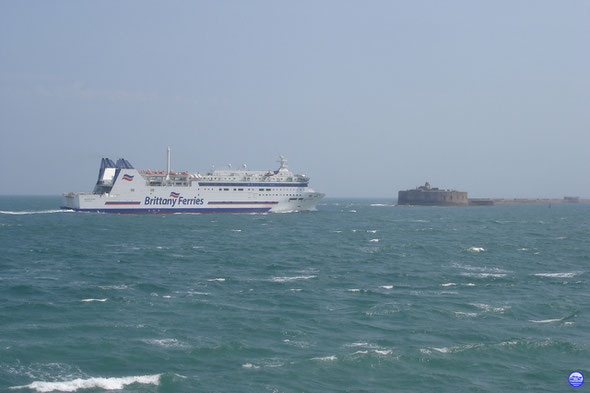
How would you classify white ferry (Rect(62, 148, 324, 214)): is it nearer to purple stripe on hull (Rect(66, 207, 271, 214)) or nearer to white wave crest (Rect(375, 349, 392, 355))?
purple stripe on hull (Rect(66, 207, 271, 214))

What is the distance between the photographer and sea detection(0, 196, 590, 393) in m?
13.6

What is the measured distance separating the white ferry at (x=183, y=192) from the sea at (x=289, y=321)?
43.1m

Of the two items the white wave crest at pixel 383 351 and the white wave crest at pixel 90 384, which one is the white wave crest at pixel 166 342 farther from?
the white wave crest at pixel 383 351

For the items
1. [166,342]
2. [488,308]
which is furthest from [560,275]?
[166,342]

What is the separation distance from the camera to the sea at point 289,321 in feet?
44.6

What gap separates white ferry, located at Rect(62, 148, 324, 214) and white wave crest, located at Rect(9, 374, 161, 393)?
68.7m

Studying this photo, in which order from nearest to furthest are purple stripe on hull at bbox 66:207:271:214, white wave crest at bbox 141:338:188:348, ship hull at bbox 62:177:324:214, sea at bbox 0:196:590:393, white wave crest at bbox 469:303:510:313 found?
sea at bbox 0:196:590:393 < white wave crest at bbox 141:338:188:348 < white wave crest at bbox 469:303:510:313 < ship hull at bbox 62:177:324:214 < purple stripe on hull at bbox 66:207:271:214

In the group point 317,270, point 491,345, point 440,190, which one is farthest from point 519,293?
point 440,190

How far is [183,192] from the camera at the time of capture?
265 ft

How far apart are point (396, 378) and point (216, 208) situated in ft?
230

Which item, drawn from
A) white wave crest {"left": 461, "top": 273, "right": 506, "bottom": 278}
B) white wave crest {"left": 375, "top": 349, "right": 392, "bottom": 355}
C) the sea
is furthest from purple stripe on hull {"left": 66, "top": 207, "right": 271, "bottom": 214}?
white wave crest {"left": 375, "top": 349, "right": 392, "bottom": 355}

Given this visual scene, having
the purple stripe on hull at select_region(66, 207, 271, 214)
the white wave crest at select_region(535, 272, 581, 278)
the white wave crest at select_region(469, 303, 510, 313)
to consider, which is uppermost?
the purple stripe on hull at select_region(66, 207, 271, 214)

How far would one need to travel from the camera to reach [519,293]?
930 inches

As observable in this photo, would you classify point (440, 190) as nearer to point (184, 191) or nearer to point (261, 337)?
point (184, 191)
